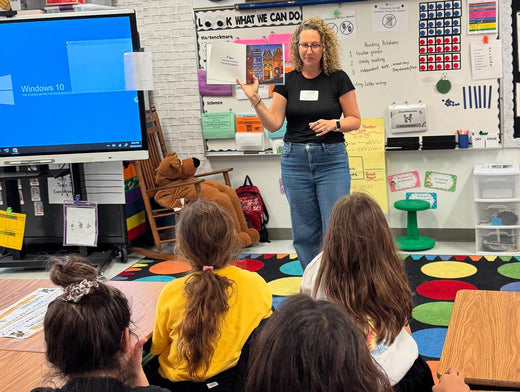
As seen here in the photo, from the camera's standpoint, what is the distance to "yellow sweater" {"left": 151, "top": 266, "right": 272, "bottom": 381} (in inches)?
72.4

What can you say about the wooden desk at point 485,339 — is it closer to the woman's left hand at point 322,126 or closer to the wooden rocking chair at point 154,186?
the woman's left hand at point 322,126

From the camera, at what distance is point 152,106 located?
4988mm

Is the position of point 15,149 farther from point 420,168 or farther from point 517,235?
point 517,235

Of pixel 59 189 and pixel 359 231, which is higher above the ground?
pixel 359 231

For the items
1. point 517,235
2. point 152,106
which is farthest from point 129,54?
point 517,235

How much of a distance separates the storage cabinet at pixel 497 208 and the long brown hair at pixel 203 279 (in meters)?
2.87

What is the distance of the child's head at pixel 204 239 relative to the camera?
1.91 meters

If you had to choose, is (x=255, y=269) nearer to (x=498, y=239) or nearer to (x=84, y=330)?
(x=498, y=239)

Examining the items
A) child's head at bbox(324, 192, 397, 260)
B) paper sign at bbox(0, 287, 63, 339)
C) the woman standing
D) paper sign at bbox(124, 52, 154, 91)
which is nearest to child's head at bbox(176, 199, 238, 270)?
child's head at bbox(324, 192, 397, 260)

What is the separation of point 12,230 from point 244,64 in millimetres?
1977

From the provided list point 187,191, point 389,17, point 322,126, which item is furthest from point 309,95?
point 187,191

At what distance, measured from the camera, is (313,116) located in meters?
3.23

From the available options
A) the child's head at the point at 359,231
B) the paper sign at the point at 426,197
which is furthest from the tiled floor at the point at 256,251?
the child's head at the point at 359,231

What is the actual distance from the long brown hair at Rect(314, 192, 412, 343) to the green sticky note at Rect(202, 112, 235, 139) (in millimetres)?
3209
